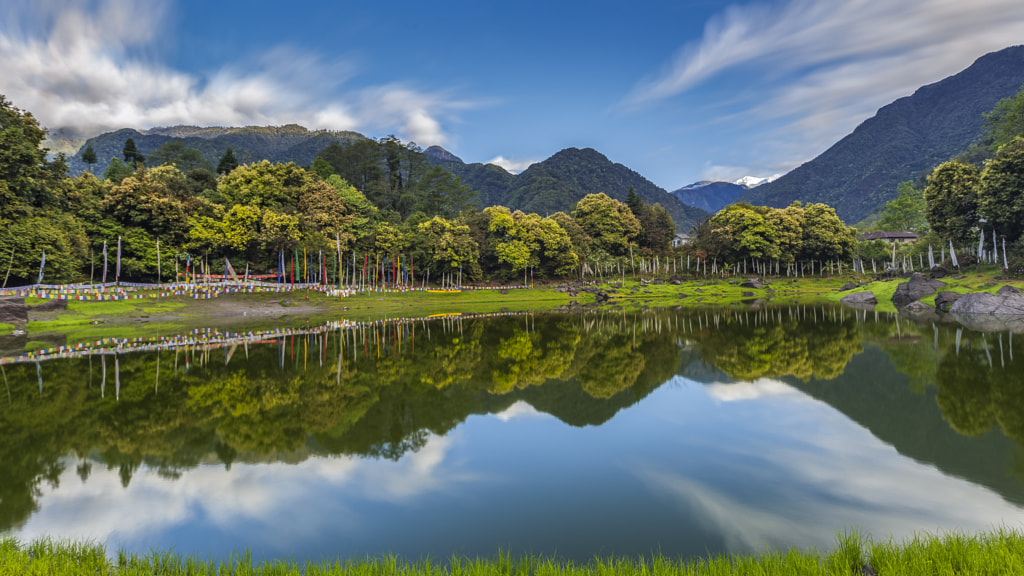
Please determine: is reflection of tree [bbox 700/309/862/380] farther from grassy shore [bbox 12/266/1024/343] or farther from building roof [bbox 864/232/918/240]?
building roof [bbox 864/232/918/240]

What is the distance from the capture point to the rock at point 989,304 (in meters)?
35.5

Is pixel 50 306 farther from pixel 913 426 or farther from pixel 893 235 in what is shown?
pixel 893 235

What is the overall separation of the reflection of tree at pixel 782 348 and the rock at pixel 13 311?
138ft

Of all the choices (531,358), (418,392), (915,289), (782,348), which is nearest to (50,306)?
(418,392)

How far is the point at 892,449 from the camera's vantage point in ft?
31.0

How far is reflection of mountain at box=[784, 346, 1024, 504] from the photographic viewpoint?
26.3ft

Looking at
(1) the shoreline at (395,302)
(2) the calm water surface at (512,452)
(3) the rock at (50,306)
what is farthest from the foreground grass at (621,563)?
(3) the rock at (50,306)

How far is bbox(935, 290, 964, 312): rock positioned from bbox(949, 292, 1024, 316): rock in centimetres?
73

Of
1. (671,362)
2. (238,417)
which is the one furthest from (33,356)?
(671,362)

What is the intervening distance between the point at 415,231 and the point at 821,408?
62.4 meters

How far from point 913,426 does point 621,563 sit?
364 inches

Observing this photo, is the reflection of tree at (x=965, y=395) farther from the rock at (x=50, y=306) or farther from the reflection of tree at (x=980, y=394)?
the rock at (x=50, y=306)

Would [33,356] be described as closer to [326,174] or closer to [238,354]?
[238,354]

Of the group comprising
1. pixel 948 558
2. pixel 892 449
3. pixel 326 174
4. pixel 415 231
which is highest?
pixel 326 174
